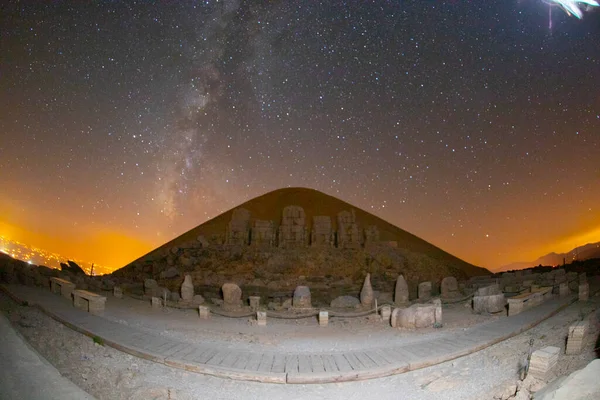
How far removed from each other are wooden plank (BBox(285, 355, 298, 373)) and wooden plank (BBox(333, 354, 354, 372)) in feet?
3.65

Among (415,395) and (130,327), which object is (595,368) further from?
(130,327)

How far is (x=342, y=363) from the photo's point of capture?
33.7ft

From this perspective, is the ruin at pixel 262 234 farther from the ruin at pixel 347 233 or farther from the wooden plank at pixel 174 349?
the wooden plank at pixel 174 349

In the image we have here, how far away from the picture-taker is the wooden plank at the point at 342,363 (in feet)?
32.0

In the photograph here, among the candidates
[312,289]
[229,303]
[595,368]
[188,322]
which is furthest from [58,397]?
[312,289]

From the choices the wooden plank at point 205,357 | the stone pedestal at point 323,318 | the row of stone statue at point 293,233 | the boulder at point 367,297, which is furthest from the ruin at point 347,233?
the wooden plank at point 205,357

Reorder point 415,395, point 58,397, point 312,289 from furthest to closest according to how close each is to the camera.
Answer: point 312,289 < point 415,395 < point 58,397

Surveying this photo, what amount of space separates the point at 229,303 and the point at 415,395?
49.3ft

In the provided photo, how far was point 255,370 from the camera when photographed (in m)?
9.66

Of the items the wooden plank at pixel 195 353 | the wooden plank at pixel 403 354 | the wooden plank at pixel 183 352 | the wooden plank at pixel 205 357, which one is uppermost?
the wooden plank at pixel 183 352

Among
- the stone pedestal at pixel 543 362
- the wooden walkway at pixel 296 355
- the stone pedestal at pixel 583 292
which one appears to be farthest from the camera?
the stone pedestal at pixel 583 292

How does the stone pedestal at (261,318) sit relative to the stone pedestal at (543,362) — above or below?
below

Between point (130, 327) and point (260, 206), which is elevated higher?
point (260, 206)

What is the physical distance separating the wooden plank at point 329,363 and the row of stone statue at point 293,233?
101 feet
